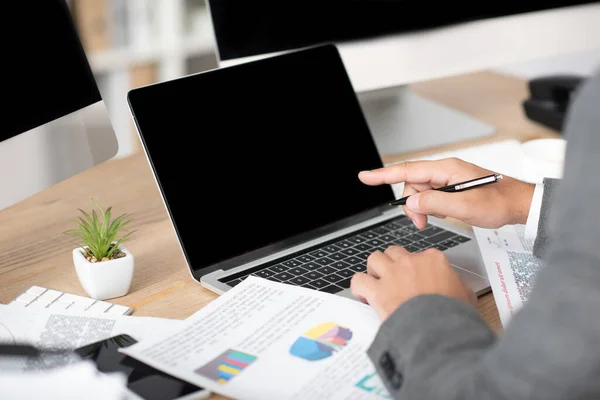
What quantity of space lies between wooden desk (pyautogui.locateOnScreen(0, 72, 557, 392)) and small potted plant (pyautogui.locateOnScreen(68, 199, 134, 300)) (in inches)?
0.7

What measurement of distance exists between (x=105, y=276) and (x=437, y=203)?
0.38 meters

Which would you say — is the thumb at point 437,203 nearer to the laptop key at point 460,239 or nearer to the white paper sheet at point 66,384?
the laptop key at point 460,239

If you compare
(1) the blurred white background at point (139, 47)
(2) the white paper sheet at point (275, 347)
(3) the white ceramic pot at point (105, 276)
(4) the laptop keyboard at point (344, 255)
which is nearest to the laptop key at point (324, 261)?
(4) the laptop keyboard at point (344, 255)

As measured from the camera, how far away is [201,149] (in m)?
0.87

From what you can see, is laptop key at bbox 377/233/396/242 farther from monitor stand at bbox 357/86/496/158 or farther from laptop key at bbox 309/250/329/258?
monitor stand at bbox 357/86/496/158

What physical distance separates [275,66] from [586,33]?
69 cm

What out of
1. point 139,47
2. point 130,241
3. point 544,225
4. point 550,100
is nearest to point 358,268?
point 544,225

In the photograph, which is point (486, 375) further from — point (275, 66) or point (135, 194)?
point (135, 194)

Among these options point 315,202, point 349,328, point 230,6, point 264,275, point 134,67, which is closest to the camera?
point 349,328

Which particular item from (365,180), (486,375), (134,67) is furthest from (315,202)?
(134,67)

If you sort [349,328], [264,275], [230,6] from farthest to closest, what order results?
[230,6] → [264,275] → [349,328]

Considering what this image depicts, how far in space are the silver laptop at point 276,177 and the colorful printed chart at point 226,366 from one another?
16cm

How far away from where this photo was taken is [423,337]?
58cm

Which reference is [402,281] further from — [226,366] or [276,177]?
[276,177]
